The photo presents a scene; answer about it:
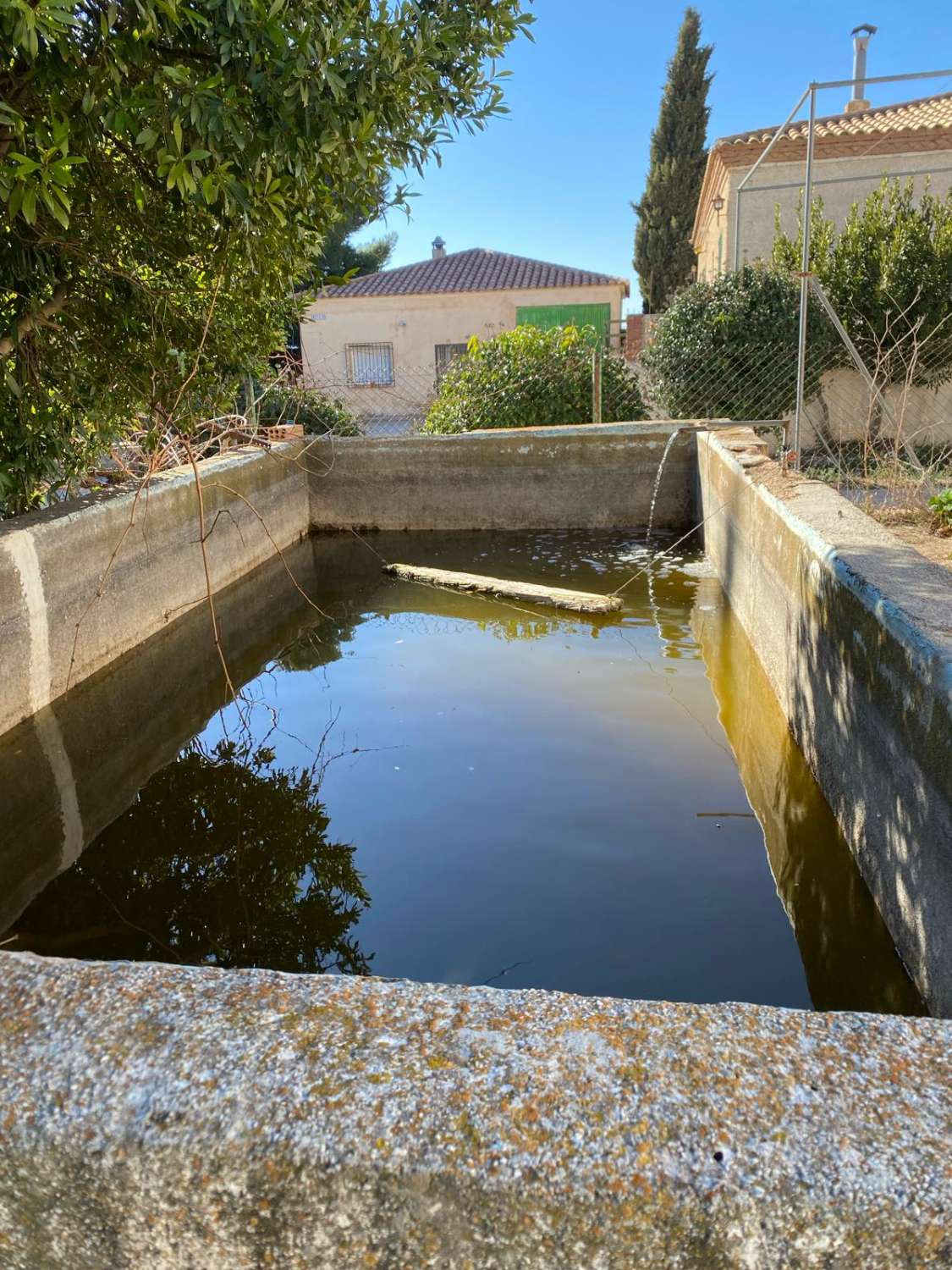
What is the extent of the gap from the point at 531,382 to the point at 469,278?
15634 millimetres

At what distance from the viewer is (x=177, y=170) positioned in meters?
3.14

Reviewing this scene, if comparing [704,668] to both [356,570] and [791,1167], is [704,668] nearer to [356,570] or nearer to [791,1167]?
[356,570]

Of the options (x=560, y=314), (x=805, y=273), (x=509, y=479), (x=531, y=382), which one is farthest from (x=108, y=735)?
(x=560, y=314)

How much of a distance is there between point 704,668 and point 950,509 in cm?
216

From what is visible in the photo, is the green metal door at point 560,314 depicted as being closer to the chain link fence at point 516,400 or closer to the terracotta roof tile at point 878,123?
the terracotta roof tile at point 878,123

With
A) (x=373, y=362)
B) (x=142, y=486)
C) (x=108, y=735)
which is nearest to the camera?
(x=108, y=735)

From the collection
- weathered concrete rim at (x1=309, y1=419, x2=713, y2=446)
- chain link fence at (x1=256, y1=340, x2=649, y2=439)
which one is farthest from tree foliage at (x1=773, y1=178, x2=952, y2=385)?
weathered concrete rim at (x1=309, y1=419, x2=713, y2=446)

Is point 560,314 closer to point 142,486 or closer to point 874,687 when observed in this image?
point 142,486

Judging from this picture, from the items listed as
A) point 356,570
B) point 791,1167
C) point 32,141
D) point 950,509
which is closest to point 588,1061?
point 791,1167

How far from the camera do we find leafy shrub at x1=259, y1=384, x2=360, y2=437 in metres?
12.2

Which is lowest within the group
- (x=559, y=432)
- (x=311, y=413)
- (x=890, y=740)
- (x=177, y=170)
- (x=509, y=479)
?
(x=890, y=740)

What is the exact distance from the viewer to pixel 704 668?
5984 millimetres

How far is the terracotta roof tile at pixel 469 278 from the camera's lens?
960 inches

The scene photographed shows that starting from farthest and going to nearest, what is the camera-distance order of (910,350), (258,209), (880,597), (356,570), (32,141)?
(910,350)
(356,570)
(32,141)
(258,209)
(880,597)
